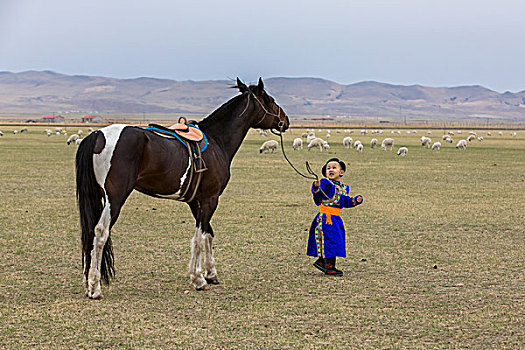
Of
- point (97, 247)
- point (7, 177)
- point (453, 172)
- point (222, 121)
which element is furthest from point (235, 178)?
point (97, 247)

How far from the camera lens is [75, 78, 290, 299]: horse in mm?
7875

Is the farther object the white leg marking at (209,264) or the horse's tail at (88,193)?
the white leg marking at (209,264)

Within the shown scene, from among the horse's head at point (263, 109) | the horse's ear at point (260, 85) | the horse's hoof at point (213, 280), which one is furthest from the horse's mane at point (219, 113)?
the horse's hoof at point (213, 280)

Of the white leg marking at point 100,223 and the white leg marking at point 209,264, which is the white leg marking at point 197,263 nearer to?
the white leg marking at point 209,264

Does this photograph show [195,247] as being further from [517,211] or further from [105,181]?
[517,211]

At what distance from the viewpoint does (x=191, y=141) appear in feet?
29.2

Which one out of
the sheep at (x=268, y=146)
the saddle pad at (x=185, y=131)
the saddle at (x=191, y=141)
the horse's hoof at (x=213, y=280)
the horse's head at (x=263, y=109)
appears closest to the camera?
the saddle at (x=191, y=141)

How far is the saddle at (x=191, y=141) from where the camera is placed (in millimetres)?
8688

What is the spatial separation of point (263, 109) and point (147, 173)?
224 centimetres

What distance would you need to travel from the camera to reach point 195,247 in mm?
8836

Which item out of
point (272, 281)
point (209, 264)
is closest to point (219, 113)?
point (209, 264)

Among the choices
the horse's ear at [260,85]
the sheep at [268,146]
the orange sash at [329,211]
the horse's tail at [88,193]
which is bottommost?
the sheep at [268,146]

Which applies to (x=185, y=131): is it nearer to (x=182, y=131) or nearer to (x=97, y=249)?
(x=182, y=131)

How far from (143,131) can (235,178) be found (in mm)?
17775
